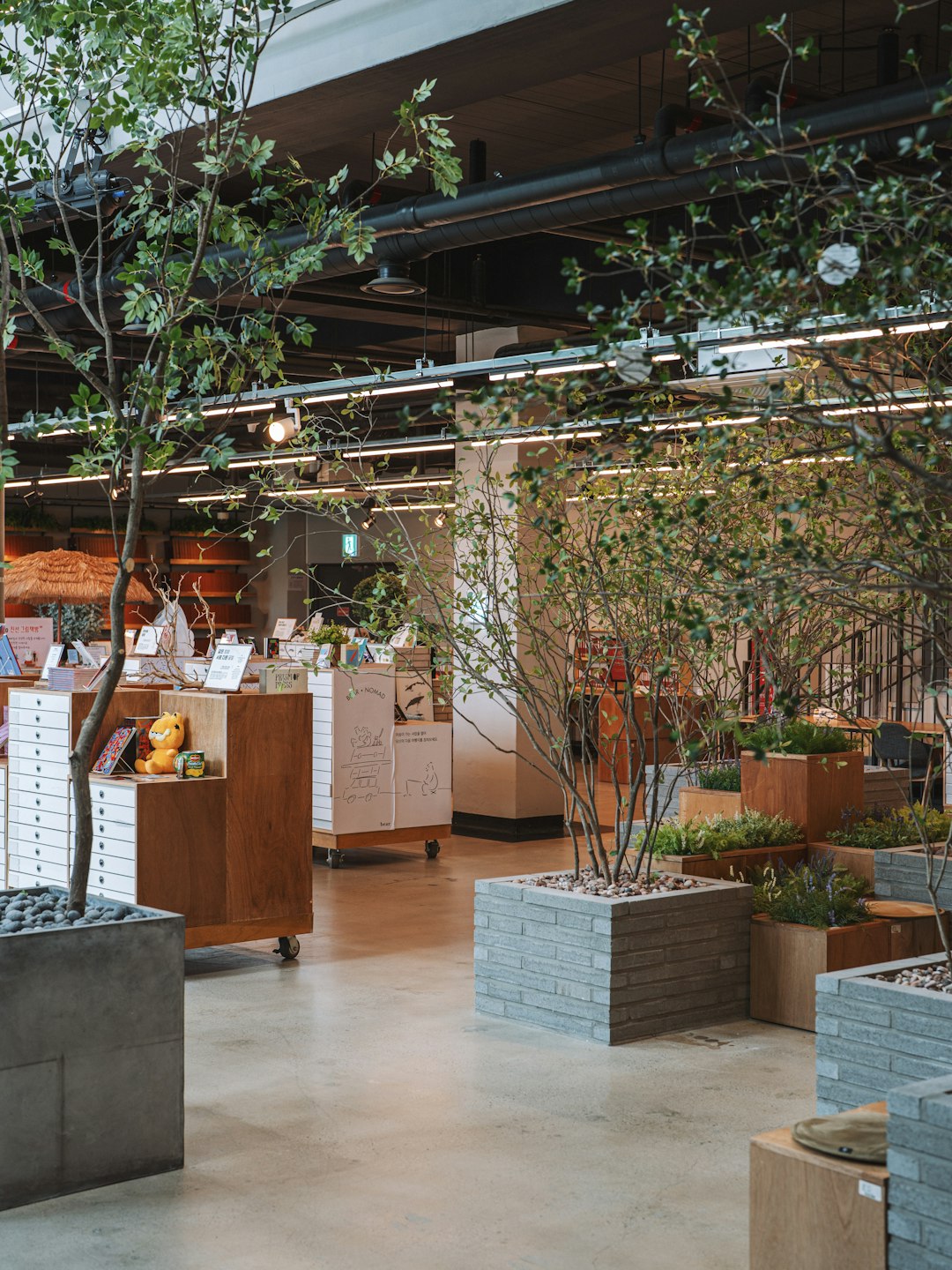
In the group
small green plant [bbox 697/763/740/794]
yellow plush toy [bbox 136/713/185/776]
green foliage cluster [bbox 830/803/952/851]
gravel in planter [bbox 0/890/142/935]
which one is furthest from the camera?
small green plant [bbox 697/763/740/794]

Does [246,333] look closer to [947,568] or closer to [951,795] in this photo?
[947,568]

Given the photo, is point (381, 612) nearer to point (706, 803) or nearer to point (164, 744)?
point (164, 744)

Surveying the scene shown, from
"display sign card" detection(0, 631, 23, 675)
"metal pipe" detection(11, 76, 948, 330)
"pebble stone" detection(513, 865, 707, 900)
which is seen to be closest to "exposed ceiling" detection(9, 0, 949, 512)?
"metal pipe" detection(11, 76, 948, 330)

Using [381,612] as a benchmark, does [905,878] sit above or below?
below

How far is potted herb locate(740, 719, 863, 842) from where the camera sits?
756 centimetres

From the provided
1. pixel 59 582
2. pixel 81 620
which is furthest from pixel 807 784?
pixel 81 620

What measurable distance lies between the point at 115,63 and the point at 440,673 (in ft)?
10.9

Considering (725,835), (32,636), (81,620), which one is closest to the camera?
(725,835)

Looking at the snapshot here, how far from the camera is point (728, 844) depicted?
706cm

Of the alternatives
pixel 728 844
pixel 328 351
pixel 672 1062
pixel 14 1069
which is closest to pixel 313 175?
pixel 328 351

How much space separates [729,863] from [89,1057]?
363 cm

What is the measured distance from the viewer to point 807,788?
7543 mm

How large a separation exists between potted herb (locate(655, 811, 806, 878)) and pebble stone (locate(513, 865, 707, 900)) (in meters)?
0.35

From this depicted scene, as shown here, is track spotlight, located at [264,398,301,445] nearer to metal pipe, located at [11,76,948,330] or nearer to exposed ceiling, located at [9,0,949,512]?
exposed ceiling, located at [9,0,949,512]
